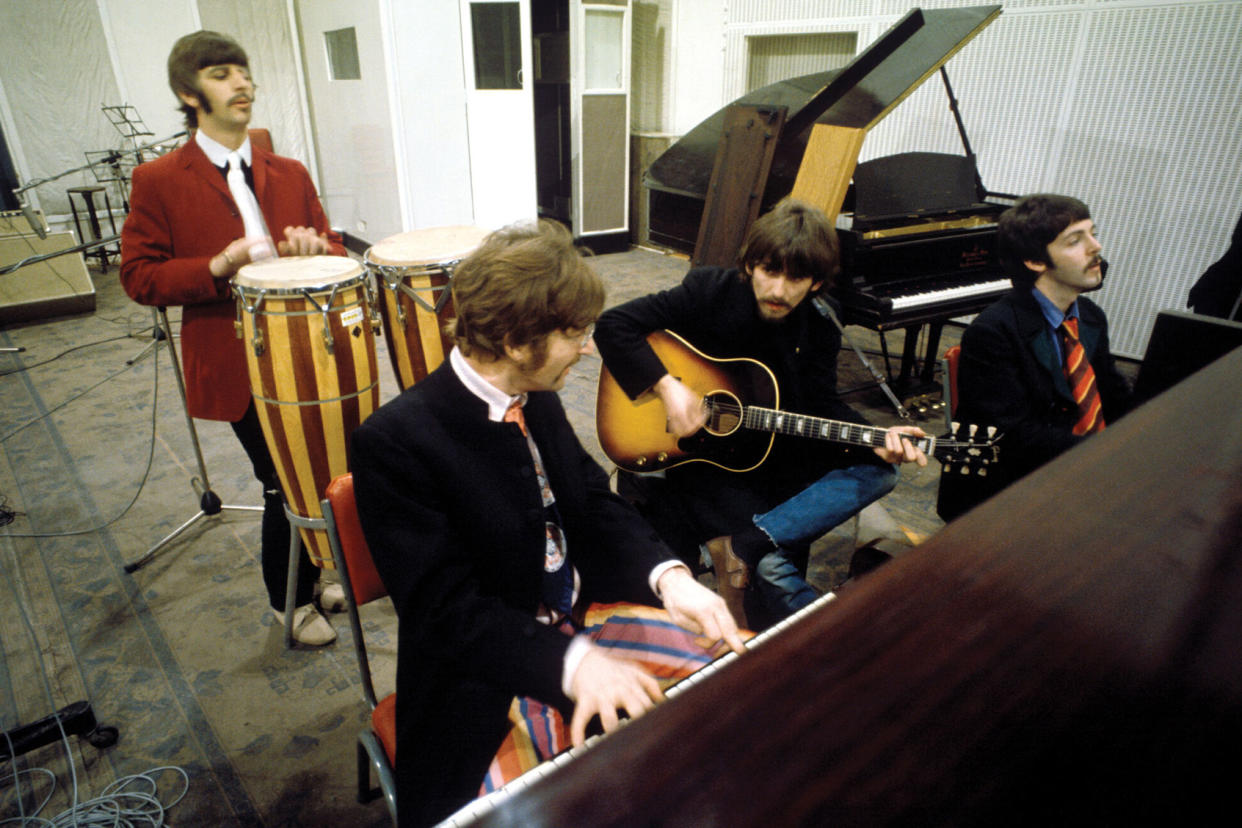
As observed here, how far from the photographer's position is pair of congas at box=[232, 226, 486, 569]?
193cm

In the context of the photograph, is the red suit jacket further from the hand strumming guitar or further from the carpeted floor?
the hand strumming guitar

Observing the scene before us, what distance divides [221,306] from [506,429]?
1314 millimetres

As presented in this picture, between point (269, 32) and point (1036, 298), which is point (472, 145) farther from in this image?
point (1036, 298)

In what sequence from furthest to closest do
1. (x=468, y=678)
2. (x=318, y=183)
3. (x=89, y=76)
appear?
1. (x=318, y=183)
2. (x=89, y=76)
3. (x=468, y=678)

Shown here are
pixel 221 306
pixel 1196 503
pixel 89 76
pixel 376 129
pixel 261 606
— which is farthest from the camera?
pixel 89 76

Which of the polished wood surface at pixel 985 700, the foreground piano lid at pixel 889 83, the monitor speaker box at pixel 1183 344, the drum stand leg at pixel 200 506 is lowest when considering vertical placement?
the drum stand leg at pixel 200 506

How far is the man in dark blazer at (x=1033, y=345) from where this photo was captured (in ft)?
6.68

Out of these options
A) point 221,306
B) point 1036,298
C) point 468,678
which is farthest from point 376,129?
point 468,678

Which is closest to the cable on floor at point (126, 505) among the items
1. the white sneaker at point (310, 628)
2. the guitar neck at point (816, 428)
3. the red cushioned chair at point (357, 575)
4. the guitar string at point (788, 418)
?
the white sneaker at point (310, 628)

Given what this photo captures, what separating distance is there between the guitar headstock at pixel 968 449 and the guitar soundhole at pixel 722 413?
1.86 ft

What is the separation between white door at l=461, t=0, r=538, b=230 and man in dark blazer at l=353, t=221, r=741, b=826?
4757 mm

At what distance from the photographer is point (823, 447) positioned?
2.22 m

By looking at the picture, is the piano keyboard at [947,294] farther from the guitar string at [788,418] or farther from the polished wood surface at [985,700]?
the polished wood surface at [985,700]

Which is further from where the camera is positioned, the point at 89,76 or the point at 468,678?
the point at 89,76
